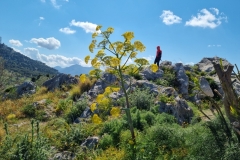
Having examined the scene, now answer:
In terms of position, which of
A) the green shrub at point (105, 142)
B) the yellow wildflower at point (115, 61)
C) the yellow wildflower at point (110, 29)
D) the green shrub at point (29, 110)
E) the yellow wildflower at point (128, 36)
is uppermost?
the yellow wildflower at point (110, 29)

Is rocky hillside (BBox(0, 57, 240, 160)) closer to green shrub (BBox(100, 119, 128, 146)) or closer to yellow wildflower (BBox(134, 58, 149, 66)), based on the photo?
green shrub (BBox(100, 119, 128, 146))

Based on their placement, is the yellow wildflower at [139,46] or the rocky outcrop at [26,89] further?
the rocky outcrop at [26,89]

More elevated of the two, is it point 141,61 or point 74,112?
point 141,61

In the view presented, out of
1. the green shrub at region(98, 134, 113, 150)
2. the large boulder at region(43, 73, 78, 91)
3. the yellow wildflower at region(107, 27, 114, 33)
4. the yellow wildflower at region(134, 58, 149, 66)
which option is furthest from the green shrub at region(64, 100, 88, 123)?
the large boulder at region(43, 73, 78, 91)

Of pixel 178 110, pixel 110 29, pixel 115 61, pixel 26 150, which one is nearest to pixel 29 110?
pixel 26 150

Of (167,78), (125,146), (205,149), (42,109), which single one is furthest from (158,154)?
(167,78)

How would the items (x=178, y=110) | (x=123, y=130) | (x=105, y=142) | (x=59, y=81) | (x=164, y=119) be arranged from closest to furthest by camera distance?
(x=105, y=142) < (x=123, y=130) < (x=164, y=119) < (x=178, y=110) < (x=59, y=81)

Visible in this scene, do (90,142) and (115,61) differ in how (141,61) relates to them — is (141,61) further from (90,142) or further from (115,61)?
(90,142)

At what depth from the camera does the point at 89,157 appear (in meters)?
6.66

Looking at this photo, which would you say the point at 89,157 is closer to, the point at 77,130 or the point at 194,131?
the point at 77,130

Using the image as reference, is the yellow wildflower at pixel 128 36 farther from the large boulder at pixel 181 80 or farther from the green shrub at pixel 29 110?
the large boulder at pixel 181 80

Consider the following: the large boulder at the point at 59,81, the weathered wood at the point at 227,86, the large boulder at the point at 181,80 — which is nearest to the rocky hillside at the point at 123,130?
the weathered wood at the point at 227,86

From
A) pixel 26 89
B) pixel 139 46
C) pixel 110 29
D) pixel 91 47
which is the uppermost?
pixel 26 89

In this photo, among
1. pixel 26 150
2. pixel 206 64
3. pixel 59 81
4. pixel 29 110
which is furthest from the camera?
pixel 206 64
